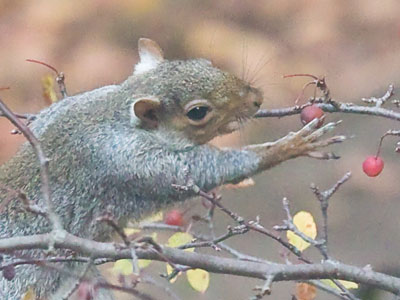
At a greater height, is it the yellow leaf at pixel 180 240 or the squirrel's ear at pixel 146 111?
the squirrel's ear at pixel 146 111

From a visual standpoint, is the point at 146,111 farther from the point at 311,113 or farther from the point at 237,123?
the point at 311,113

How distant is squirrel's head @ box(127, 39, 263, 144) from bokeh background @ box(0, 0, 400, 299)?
996mm

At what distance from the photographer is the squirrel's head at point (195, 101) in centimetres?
188

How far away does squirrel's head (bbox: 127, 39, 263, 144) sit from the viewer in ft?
6.15

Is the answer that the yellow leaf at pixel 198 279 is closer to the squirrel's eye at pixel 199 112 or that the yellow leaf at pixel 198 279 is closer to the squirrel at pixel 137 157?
the squirrel at pixel 137 157

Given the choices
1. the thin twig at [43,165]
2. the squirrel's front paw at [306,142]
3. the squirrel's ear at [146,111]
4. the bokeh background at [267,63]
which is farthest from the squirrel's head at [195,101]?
the bokeh background at [267,63]

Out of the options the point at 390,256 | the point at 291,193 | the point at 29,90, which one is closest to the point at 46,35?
the point at 29,90

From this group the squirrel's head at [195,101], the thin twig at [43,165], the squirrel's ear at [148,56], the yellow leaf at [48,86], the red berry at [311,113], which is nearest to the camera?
the thin twig at [43,165]

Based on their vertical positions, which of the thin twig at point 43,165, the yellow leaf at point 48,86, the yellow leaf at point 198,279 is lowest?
the thin twig at point 43,165

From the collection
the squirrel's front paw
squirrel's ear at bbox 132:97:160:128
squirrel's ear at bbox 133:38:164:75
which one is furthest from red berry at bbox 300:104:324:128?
squirrel's ear at bbox 133:38:164:75

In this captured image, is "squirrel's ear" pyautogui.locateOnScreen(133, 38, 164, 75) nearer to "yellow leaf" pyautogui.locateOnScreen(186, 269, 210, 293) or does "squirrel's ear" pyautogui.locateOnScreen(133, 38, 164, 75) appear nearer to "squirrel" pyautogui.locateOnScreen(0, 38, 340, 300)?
"squirrel" pyautogui.locateOnScreen(0, 38, 340, 300)

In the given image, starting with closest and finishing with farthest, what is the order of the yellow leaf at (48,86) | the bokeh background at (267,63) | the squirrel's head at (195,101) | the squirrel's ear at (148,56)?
the squirrel's head at (195,101) → the yellow leaf at (48,86) → the squirrel's ear at (148,56) → the bokeh background at (267,63)

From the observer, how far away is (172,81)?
1893 millimetres

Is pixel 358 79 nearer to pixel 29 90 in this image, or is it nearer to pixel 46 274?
pixel 29 90
